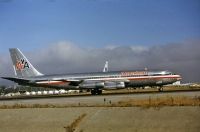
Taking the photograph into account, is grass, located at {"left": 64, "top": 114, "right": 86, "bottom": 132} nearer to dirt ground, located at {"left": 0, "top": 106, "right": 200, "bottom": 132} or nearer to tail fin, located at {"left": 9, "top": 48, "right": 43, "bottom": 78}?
dirt ground, located at {"left": 0, "top": 106, "right": 200, "bottom": 132}

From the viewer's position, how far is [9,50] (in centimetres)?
7381

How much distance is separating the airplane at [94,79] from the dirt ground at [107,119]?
3589 centimetres

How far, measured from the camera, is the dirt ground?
23734mm

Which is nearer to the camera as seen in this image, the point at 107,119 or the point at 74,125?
the point at 107,119

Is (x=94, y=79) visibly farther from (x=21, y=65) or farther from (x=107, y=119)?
(x=107, y=119)

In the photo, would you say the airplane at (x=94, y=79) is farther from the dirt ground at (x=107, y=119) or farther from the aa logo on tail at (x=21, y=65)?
the dirt ground at (x=107, y=119)

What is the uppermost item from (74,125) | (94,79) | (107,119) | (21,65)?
(21,65)

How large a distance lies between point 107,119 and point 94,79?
4011 cm

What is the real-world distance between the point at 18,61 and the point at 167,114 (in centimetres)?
5222

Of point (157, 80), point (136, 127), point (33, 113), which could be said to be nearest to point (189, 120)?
point (136, 127)

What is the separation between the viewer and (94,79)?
65812 millimetres

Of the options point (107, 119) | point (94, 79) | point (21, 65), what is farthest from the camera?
point (21, 65)

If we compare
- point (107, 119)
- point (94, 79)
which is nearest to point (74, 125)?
point (107, 119)

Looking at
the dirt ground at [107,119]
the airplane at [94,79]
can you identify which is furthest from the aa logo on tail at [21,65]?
the dirt ground at [107,119]
